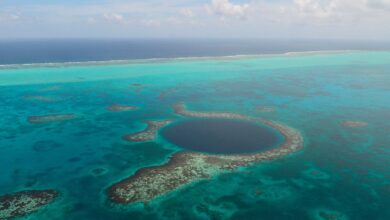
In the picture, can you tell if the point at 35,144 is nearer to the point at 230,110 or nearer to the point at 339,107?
the point at 230,110

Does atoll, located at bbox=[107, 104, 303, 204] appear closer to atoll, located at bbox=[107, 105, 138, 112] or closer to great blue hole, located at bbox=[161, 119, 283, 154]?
great blue hole, located at bbox=[161, 119, 283, 154]

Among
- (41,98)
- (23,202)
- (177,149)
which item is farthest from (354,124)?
(41,98)

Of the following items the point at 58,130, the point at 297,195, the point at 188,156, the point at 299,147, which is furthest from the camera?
the point at 58,130

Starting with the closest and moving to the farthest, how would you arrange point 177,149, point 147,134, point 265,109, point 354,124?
point 177,149, point 147,134, point 354,124, point 265,109

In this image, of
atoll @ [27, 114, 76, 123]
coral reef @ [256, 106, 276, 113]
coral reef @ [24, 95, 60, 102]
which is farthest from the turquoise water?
atoll @ [27, 114, 76, 123]

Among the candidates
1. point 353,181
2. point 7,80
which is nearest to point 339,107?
point 353,181

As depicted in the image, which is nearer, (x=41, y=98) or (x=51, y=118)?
(x=51, y=118)

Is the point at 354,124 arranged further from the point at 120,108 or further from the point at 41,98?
the point at 41,98
